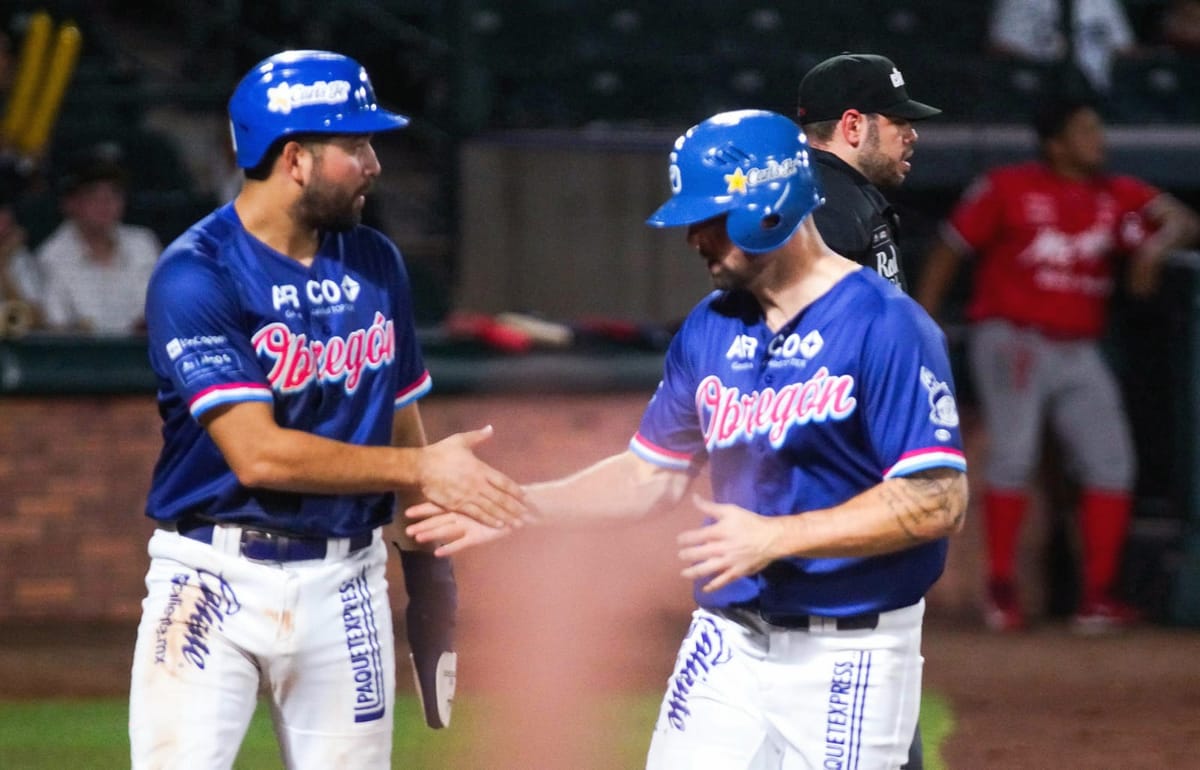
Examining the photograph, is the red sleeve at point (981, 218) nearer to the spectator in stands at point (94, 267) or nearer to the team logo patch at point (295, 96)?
the spectator in stands at point (94, 267)

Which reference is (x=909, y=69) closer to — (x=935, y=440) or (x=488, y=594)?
(x=488, y=594)

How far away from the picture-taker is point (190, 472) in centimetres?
422

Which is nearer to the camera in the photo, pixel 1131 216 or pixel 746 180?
pixel 746 180

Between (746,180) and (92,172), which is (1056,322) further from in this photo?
(746,180)

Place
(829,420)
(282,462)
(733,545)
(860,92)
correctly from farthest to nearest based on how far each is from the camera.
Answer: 1. (860,92)
2. (282,462)
3. (829,420)
4. (733,545)

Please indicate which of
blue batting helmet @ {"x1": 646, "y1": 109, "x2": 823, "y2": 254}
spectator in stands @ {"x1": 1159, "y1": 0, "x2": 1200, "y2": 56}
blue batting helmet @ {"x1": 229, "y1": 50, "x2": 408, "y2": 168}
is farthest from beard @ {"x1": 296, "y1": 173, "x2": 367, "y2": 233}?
spectator in stands @ {"x1": 1159, "y1": 0, "x2": 1200, "y2": 56}

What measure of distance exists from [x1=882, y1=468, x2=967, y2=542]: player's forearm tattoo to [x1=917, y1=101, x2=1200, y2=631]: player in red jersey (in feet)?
17.4

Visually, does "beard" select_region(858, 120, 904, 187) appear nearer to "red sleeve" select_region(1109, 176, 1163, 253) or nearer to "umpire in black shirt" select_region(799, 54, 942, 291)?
"umpire in black shirt" select_region(799, 54, 942, 291)

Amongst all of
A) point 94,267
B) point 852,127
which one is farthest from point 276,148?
point 94,267

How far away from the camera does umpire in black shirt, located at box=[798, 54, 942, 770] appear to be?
14.2 feet

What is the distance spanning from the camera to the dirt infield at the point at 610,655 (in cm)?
694

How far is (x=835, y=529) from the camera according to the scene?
11.9 feet

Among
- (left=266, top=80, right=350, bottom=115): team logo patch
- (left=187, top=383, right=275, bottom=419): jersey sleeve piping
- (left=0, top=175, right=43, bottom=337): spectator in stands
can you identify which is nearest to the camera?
(left=187, top=383, right=275, bottom=419): jersey sleeve piping

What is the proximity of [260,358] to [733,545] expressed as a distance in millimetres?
1164
